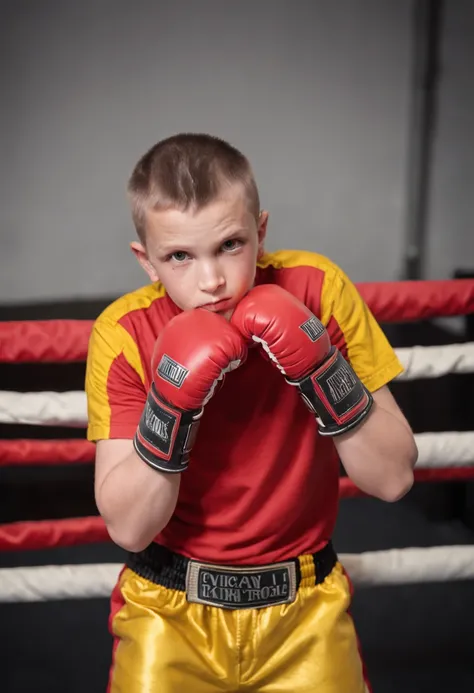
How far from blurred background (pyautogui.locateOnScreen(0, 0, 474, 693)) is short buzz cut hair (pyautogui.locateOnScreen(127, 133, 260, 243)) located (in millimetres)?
1270

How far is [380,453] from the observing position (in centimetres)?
99

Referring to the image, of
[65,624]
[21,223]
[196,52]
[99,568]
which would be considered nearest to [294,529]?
[99,568]

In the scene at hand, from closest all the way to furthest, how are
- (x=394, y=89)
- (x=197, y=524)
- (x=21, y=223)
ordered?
(x=197, y=524), (x=21, y=223), (x=394, y=89)

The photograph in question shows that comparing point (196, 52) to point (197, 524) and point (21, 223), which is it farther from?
point (197, 524)

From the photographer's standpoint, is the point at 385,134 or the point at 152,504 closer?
the point at 152,504

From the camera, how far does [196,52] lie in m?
2.28

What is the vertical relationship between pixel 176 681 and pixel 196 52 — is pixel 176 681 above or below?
below

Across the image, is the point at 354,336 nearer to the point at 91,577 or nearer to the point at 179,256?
the point at 179,256

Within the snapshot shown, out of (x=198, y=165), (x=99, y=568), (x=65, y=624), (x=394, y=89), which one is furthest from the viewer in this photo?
(x=394, y=89)

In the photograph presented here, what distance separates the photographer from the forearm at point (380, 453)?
3.23ft

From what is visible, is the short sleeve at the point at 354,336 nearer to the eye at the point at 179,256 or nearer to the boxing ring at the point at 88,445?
the eye at the point at 179,256

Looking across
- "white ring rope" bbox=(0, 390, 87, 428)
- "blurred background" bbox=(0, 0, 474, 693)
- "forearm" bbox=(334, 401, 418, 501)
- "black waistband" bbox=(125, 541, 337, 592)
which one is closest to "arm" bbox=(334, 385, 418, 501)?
"forearm" bbox=(334, 401, 418, 501)

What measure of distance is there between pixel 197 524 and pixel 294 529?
14 centimetres

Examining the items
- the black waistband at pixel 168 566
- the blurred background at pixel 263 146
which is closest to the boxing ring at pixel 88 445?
the black waistband at pixel 168 566
